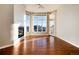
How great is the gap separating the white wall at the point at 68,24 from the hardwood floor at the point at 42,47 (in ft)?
0.38

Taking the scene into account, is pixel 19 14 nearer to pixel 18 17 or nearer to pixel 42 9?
pixel 18 17

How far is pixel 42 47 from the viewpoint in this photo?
2.38 metres

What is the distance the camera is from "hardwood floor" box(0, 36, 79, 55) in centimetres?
224

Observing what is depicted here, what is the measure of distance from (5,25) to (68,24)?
123 centimetres

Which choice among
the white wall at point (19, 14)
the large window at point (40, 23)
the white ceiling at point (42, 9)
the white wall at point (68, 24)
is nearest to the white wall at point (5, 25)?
the white wall at point (19, 14)

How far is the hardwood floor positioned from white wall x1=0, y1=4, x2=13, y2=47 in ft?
0.53

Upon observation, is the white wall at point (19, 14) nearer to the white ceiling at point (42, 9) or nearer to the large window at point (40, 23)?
the white ceiling at point (42, 9)

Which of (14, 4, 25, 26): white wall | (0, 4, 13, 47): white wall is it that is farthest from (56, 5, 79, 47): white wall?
(0, 4, 13, 47): white wall

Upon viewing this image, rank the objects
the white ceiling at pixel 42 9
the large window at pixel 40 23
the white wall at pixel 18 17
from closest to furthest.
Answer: the white ceiling at pixel 42 9 < the white wall at pixel 18 17 < the large window at pixel 40 23

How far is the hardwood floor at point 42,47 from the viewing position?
2.24 metres

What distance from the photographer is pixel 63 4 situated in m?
2.16

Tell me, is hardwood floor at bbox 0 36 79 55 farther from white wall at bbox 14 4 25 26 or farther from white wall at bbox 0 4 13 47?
white wall at bbox 14 4 25 26
